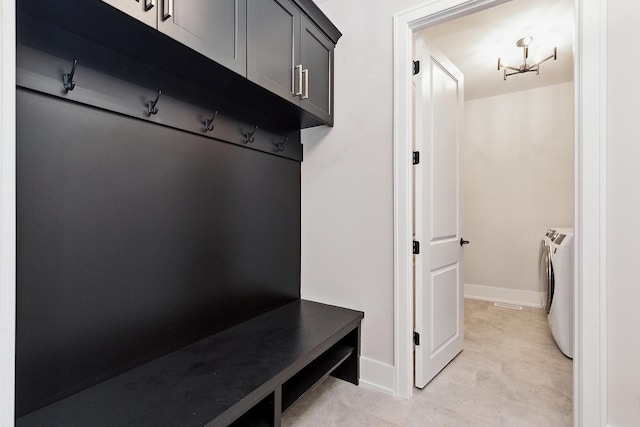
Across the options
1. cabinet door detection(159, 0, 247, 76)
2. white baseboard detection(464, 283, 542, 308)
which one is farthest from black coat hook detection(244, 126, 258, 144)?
white baseboard detection(464, 283, 542, 308)

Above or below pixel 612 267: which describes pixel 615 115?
above

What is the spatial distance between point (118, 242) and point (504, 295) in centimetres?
430

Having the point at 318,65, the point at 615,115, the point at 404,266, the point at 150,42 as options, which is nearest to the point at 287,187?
the point at 318,65

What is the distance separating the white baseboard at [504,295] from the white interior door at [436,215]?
6.25 feet

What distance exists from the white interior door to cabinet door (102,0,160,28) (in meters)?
1.51

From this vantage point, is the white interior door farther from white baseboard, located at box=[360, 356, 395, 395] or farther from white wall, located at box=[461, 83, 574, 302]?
white wall, located at box=[461, 83, 574, 302]

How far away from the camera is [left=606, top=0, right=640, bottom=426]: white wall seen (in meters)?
1.34

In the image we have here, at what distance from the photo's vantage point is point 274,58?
160 cm

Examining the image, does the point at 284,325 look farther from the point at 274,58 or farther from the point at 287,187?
the point at 274,58

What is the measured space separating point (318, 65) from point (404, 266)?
1.41 meters

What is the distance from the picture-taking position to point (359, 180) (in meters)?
2.05

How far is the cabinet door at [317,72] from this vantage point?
1.84 metres

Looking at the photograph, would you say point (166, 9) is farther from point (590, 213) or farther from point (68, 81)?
point (590, 213)

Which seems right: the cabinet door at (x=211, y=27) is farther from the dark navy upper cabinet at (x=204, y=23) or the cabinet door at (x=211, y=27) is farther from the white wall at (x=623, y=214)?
the white wall at (x=623, y=214)
